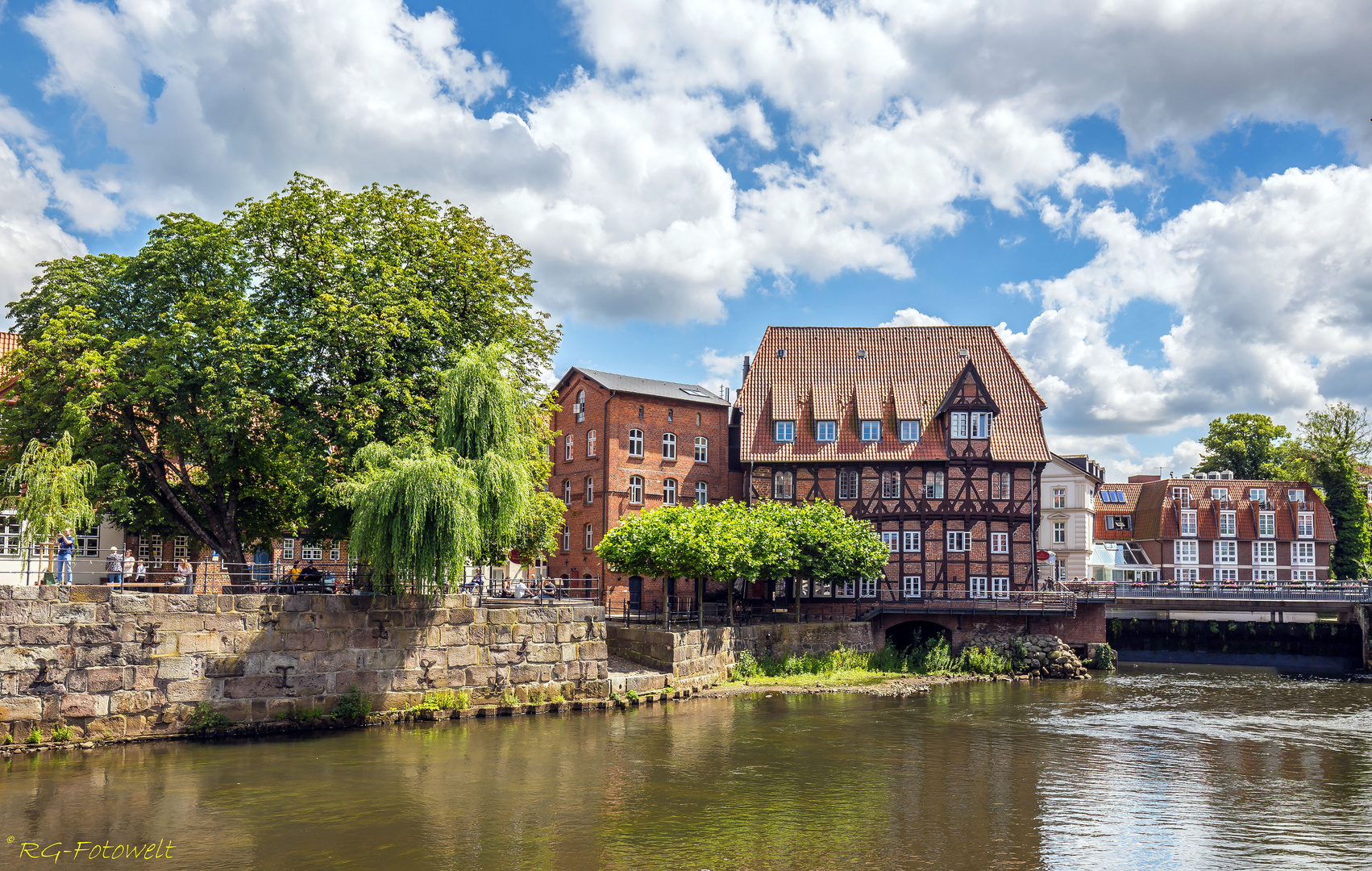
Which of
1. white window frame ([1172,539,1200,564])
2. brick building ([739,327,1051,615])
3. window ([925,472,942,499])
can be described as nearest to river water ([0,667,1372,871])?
brick building ([739,327,1051,615])

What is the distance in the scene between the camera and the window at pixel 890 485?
4128cm

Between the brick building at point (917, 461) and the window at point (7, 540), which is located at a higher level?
the brick building at point (917, 461)

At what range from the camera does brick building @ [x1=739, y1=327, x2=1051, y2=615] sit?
40406 mm

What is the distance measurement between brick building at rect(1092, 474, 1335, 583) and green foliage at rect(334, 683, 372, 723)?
46363mm

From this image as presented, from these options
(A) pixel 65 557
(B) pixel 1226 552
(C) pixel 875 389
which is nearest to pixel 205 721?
(A) pixel 65 557

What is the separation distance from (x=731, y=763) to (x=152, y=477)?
1754cm

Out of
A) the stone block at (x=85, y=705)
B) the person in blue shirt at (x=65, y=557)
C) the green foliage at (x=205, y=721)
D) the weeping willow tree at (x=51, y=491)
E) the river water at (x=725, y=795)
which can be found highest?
the weeping willow tree at (x=51, y=491)

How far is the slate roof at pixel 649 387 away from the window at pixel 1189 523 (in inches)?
1406

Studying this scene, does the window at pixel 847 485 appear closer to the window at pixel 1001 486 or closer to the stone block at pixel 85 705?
the window at pixel 1001 486

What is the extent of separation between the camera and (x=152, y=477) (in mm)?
25828

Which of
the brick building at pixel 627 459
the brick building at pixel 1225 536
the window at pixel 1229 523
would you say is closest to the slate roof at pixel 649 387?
the brick building at pixel 627 459

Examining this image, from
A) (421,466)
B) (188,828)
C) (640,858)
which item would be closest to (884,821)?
(640,858)

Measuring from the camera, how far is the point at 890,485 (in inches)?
1629

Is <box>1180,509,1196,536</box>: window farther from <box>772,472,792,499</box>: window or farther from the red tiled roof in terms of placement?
<box>772,472,792,499</box>: window
